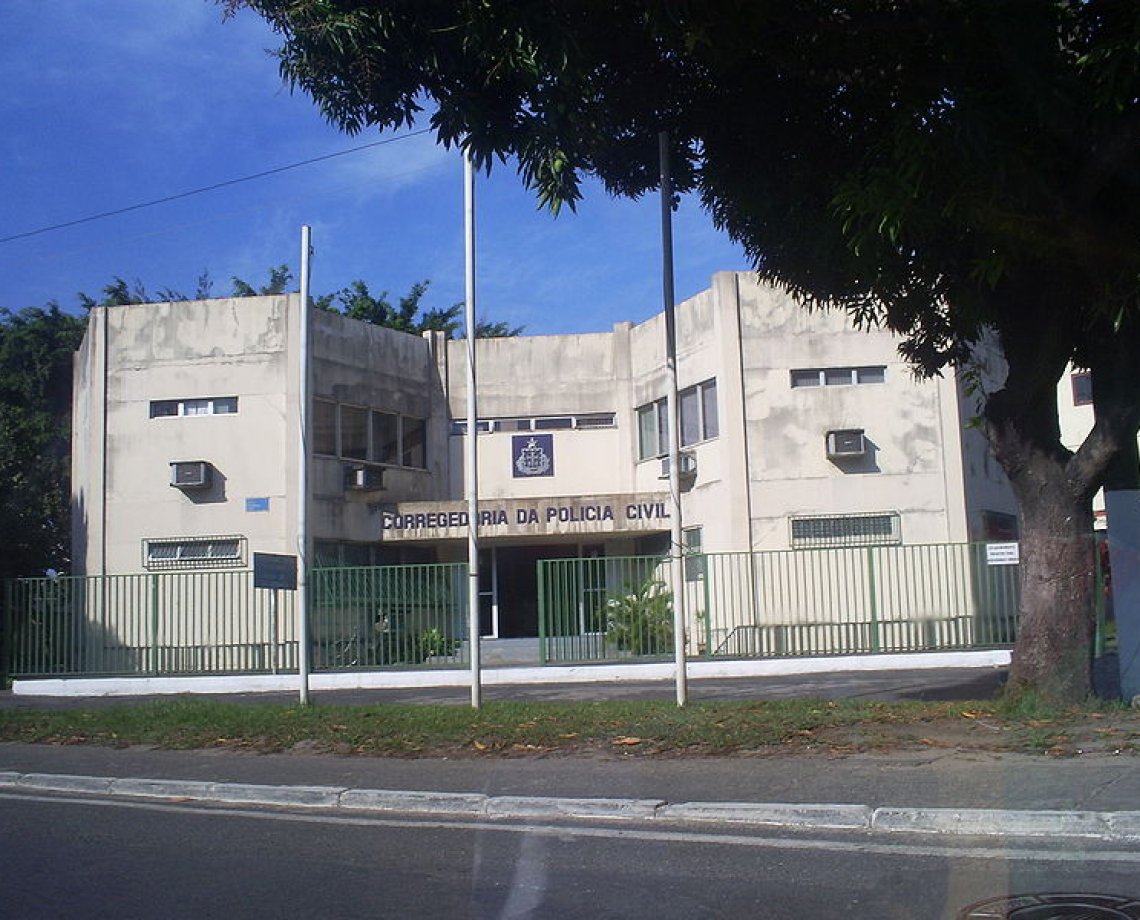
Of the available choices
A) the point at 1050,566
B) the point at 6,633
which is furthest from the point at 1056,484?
the point at 6,633

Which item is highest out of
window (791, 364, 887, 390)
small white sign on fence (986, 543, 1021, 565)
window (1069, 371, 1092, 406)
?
window (1069, 371, 1092, 406)

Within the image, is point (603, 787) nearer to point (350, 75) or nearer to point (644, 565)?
point (350, 75)

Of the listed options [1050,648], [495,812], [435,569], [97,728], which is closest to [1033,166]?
[1050,648]

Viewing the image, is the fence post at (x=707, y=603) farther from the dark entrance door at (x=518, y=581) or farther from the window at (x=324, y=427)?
the window at (x=324, y=427)

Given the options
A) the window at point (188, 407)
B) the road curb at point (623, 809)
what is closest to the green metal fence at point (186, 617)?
the window at point (188, 407)

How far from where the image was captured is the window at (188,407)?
23625mm

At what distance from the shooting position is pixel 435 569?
780 inches

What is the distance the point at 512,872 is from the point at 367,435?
60.9ft

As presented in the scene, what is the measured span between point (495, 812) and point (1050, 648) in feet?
16.8

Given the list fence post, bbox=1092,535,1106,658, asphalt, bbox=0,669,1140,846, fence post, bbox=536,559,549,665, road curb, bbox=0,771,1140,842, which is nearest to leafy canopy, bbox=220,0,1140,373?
asphalt, bbox=0,669,1140,846

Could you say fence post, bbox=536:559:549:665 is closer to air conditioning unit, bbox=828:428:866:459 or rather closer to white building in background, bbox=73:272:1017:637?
white building in background, bbox=73:272:1017:637

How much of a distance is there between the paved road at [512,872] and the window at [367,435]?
15997mm

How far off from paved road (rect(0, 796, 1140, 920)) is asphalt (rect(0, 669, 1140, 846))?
299 millimetres

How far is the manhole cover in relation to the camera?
5371 millimetres
